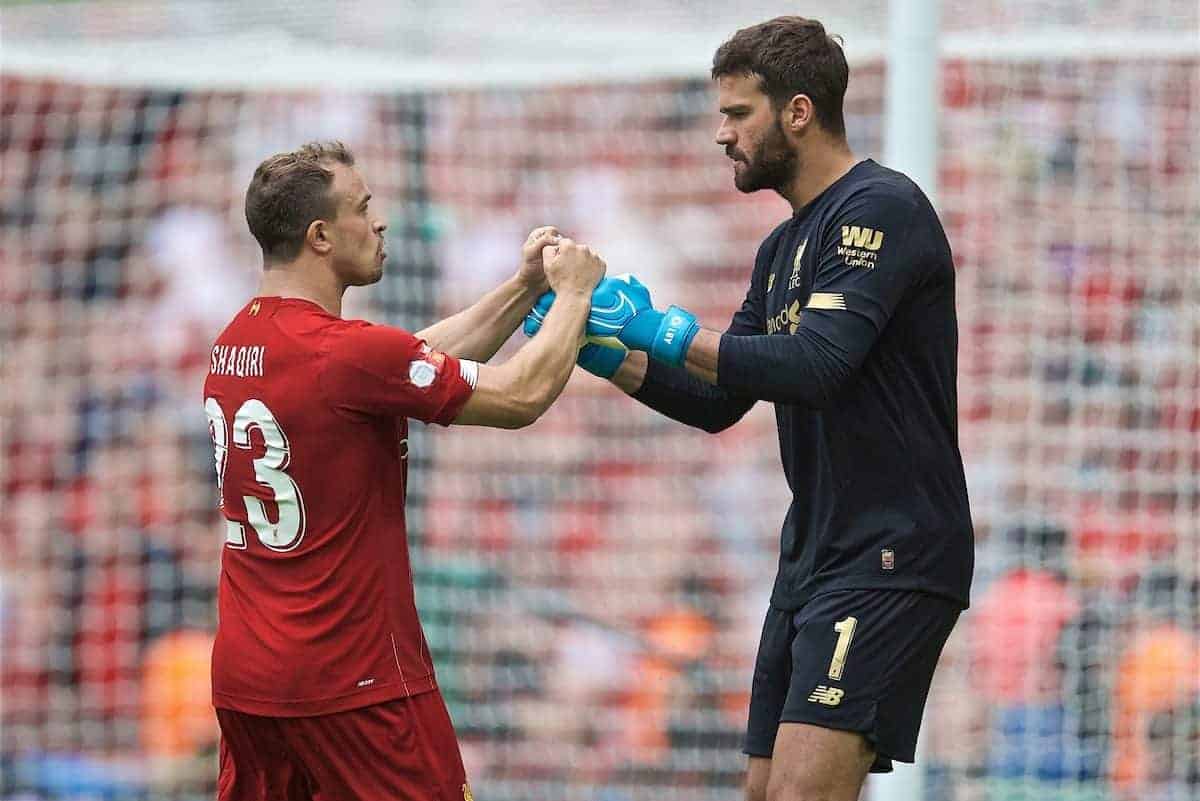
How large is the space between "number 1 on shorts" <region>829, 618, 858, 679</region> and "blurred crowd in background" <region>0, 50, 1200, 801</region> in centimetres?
322

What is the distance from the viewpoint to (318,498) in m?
3.63

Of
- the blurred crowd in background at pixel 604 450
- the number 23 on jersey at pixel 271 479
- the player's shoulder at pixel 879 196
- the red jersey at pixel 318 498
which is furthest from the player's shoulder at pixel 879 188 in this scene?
the blurred crowd in background at pixel 604 450

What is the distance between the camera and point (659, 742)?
707 centimetres

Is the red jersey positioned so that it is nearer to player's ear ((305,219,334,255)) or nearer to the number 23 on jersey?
the number 23 on jersey

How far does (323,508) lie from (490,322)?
2.74 ft

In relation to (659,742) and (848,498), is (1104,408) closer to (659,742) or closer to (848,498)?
(659,742)

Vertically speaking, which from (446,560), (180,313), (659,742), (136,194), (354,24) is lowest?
(659,742)

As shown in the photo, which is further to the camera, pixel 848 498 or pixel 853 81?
pixel 853 81

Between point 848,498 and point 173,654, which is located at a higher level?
point 848,498

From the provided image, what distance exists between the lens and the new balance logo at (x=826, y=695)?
148 inches

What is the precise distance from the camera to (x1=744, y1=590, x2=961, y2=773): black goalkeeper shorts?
377 centimetres

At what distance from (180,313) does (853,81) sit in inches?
122

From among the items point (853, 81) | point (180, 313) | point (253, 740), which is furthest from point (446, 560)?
point (253, 740)

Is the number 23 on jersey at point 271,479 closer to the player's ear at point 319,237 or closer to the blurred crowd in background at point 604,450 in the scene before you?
the player's ear at point 319,237
